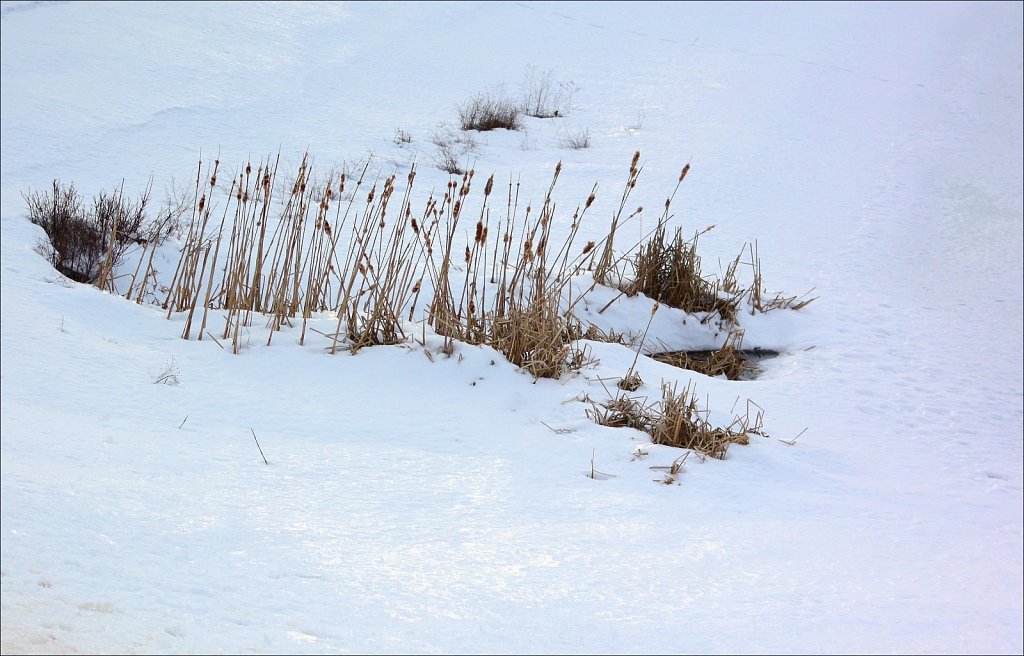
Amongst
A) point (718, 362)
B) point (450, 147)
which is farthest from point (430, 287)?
point (450, 147)

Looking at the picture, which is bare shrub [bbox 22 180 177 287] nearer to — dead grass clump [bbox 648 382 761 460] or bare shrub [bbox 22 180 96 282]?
bare shrub [bbox 22 180 96 282]

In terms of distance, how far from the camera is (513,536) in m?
1.75

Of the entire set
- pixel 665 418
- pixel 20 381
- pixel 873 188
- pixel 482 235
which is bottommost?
pixel 20 381

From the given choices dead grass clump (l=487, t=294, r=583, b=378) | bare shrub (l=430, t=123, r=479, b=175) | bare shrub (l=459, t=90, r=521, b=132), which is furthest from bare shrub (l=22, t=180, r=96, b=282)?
bare shrub (l=459, t=90, r=521, b=132)

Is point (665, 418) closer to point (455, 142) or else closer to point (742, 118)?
point (455, 142)

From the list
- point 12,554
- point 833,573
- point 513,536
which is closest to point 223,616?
point 12,554

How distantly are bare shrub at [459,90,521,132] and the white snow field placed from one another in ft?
1.24

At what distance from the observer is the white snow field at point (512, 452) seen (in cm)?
143

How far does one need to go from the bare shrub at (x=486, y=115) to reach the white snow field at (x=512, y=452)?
1.24 feet

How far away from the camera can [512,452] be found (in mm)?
2174

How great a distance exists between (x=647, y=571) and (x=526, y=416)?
81 centimetres

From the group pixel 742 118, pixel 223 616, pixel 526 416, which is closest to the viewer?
pixel 223 616

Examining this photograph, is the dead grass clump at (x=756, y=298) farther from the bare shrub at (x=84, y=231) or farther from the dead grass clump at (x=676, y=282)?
the bare shrub at (x=84, y=231)

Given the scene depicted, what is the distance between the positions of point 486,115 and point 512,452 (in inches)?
175
